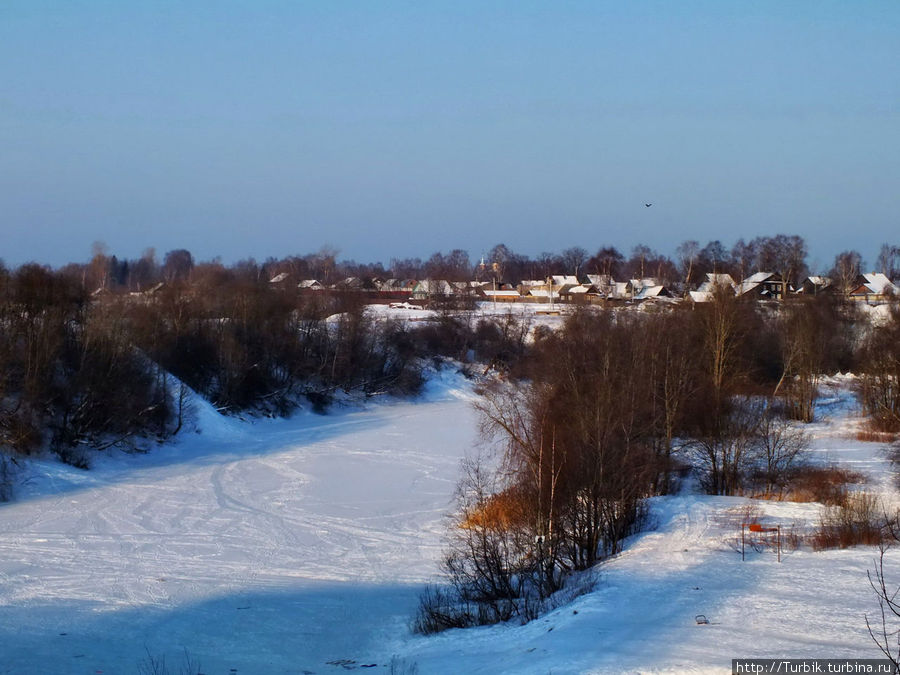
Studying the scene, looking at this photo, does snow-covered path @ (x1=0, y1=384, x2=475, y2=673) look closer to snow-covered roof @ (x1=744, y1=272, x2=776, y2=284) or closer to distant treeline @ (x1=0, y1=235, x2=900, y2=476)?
distant treeline @ (x1=0, y1=235, x2=900, y2=476)

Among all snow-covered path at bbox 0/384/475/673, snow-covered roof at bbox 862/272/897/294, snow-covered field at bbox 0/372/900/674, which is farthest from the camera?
snow-covered roof at bbox 862/272/897/294

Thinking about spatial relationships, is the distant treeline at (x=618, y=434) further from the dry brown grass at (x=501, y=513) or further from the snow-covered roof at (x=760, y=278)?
the snow-covered roof at (x=760, y=278)

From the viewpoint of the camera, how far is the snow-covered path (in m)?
14.5

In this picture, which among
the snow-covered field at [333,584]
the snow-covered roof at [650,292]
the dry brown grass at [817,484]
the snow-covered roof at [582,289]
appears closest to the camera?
the snow-covered field at [333,584]

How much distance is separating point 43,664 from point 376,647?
17.1 ft

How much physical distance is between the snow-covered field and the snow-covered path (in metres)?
0.06

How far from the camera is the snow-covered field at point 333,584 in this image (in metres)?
12.4

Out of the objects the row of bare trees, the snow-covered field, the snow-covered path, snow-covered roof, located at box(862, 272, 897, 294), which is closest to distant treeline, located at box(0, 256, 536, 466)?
the snow-covered path

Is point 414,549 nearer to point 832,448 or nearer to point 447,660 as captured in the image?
point 447,660

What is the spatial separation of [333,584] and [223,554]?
3.98 metres

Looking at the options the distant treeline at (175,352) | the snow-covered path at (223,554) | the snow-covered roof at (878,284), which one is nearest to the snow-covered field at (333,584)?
the snow-covered path at (223,554)

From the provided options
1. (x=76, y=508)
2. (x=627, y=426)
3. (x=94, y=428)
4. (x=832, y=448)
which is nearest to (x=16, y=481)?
(x=76, y=508)

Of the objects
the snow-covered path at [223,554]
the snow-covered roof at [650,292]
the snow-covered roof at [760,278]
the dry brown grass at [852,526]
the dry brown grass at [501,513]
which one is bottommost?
the snow-covered path at [223,554]

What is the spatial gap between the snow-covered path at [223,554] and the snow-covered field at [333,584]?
0.06m
